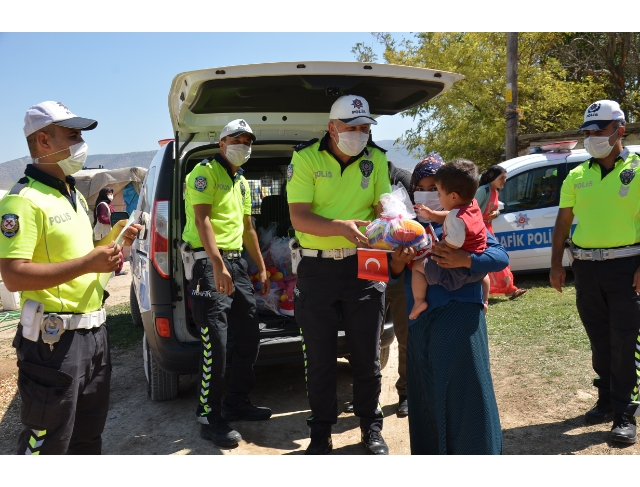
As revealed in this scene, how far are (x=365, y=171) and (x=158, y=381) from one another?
2.55 m

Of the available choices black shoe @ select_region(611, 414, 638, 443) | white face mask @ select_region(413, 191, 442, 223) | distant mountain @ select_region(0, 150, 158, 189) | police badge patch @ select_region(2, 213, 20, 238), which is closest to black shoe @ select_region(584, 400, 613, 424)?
black shoe @ select_region(611, 414, 638, 443)

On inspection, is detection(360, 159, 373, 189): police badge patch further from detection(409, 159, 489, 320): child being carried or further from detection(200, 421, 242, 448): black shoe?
detection(200, 421, 242, 448): black shoe

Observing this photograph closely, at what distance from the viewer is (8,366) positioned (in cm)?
653

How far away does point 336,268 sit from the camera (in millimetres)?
3732

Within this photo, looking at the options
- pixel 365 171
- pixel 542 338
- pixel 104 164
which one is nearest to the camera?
pixel 365 171

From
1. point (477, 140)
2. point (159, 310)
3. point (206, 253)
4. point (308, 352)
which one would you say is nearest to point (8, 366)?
point (159, 310)

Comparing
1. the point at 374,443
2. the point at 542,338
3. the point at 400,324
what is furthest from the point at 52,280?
the point at 542,338

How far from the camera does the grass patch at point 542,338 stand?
5262 mm

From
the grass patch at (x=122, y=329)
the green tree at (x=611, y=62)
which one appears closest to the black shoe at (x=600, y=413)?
the grass patch at (x=122, y=329)

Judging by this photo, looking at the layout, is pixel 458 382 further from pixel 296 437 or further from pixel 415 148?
pixel 415 148

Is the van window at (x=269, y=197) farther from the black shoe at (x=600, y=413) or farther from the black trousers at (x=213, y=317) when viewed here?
the black shoe at (x=600, y=413)

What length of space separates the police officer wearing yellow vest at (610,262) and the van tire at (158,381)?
10.6 feet

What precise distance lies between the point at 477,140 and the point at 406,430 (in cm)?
1481

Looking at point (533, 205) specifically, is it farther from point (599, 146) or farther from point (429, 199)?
point (429, 199)
